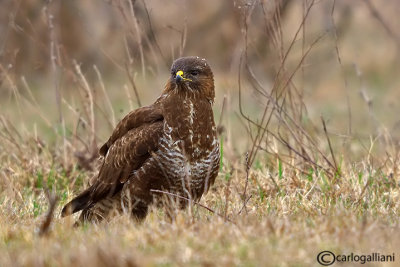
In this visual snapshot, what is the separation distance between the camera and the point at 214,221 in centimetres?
404

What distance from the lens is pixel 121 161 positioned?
A: 198 inches

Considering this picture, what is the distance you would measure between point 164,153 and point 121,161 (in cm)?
38

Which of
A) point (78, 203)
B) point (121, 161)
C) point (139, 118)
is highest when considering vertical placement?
point (139, 118)

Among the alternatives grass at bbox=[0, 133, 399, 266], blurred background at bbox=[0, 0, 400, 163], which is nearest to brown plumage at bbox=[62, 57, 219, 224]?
grass at bbox=[0, 133, 399, 266]

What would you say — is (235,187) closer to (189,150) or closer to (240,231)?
(189,150)

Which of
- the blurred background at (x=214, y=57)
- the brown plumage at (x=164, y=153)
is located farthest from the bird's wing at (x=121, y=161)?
the blurred background at (x=214, y=57)

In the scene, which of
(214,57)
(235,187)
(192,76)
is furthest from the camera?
(214,57)

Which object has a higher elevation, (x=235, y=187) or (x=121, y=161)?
(x=121, y=161)

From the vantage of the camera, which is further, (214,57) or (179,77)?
(214,57)

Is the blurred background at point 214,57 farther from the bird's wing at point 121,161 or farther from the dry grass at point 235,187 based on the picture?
the bird's wing at point 121,161

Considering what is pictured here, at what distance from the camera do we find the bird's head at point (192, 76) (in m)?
5.06

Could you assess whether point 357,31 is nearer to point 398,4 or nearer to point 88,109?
point 398,4

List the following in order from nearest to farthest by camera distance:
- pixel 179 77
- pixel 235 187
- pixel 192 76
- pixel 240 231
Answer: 1. pixel 240 231
2. pixel 179 77
3. pixel 192 76
4. pixel 235 187

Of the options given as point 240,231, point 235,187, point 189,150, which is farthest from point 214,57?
point 240,231
